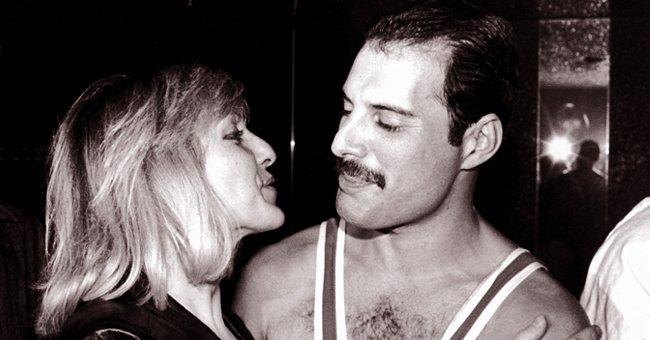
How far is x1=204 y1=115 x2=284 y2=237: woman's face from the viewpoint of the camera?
2033 mm

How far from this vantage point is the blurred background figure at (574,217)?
3982 millimetres

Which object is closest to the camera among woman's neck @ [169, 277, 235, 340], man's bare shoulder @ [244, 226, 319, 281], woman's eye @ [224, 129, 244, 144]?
woman's neck @ [169, 277, 235, 340]

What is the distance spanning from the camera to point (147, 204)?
191cm

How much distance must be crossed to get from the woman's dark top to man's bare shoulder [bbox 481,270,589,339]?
722 mm

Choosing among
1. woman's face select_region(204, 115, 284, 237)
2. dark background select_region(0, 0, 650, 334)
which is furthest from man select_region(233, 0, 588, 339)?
dark background select_region(0, 0, 650, 334)

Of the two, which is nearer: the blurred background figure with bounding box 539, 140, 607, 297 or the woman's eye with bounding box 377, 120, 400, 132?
the woman's eye with bounding box 377, 120, 400, 132

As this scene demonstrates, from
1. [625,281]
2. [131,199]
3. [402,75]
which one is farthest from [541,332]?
[131,199]

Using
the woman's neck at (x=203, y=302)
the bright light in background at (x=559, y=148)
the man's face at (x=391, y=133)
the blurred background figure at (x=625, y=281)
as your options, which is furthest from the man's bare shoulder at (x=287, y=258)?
the bright light in background at (x=559, y=148)

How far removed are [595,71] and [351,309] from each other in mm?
2205

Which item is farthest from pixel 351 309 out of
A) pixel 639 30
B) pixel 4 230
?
pixel 639 30

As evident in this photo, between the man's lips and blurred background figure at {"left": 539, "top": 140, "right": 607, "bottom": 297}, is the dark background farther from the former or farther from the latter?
the man's lips

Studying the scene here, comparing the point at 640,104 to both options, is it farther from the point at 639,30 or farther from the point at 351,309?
the point at 351,309

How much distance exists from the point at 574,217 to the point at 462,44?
6.72ft

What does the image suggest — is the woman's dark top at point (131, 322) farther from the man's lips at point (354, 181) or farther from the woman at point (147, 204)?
the man's lips at point (354, 181)
